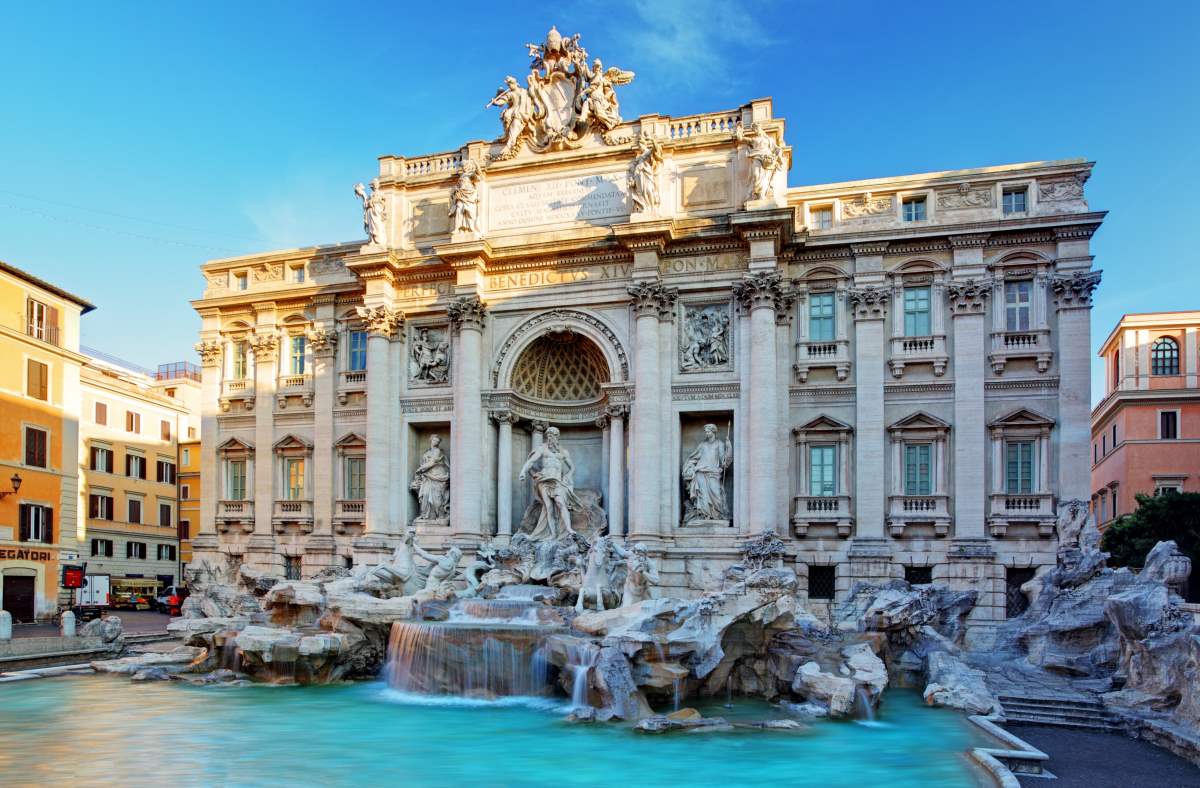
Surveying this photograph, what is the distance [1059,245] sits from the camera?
22.1 meters

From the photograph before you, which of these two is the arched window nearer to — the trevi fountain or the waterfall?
the trevi fountain

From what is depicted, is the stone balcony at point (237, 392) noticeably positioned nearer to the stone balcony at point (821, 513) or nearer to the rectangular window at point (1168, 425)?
the stone balcony at point (821, 513)

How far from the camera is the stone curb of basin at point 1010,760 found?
35.6 ft

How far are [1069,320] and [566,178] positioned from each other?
13931 mm

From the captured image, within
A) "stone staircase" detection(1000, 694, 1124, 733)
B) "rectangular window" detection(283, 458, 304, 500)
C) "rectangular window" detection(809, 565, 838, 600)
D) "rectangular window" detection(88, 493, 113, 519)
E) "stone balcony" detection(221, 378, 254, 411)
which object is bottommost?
"stone staircase" detection(1000, 694, 1124, 733)

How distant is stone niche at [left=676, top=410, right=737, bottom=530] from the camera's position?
75.6 feet

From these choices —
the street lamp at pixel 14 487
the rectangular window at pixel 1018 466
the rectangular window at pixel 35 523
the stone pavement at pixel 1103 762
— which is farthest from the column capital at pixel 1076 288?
the rectangular window at pixel 35 523

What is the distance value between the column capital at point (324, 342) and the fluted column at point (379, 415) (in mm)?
1984

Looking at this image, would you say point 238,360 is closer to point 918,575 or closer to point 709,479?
point 709,479

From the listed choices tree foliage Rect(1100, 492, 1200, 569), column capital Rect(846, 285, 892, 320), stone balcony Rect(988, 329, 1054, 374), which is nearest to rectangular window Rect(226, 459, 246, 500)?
column capital Rect(846, 285, 892, 320)

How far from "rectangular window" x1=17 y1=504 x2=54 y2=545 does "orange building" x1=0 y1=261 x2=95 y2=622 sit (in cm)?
3

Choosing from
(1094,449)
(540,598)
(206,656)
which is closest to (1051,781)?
(540,598)

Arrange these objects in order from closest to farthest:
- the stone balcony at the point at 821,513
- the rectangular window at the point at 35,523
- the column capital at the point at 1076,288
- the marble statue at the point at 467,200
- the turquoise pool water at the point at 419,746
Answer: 1. the turquoise pool water at the point at 419,746
2. the column capital at the point at 1076,288
3. the stone balcony at the point at 821,513
4. the marble statue at the point at 467,200
5. the rectangular window at the point at 35,523

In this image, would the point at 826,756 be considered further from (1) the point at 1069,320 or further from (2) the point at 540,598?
(1) the point at 1069,320
